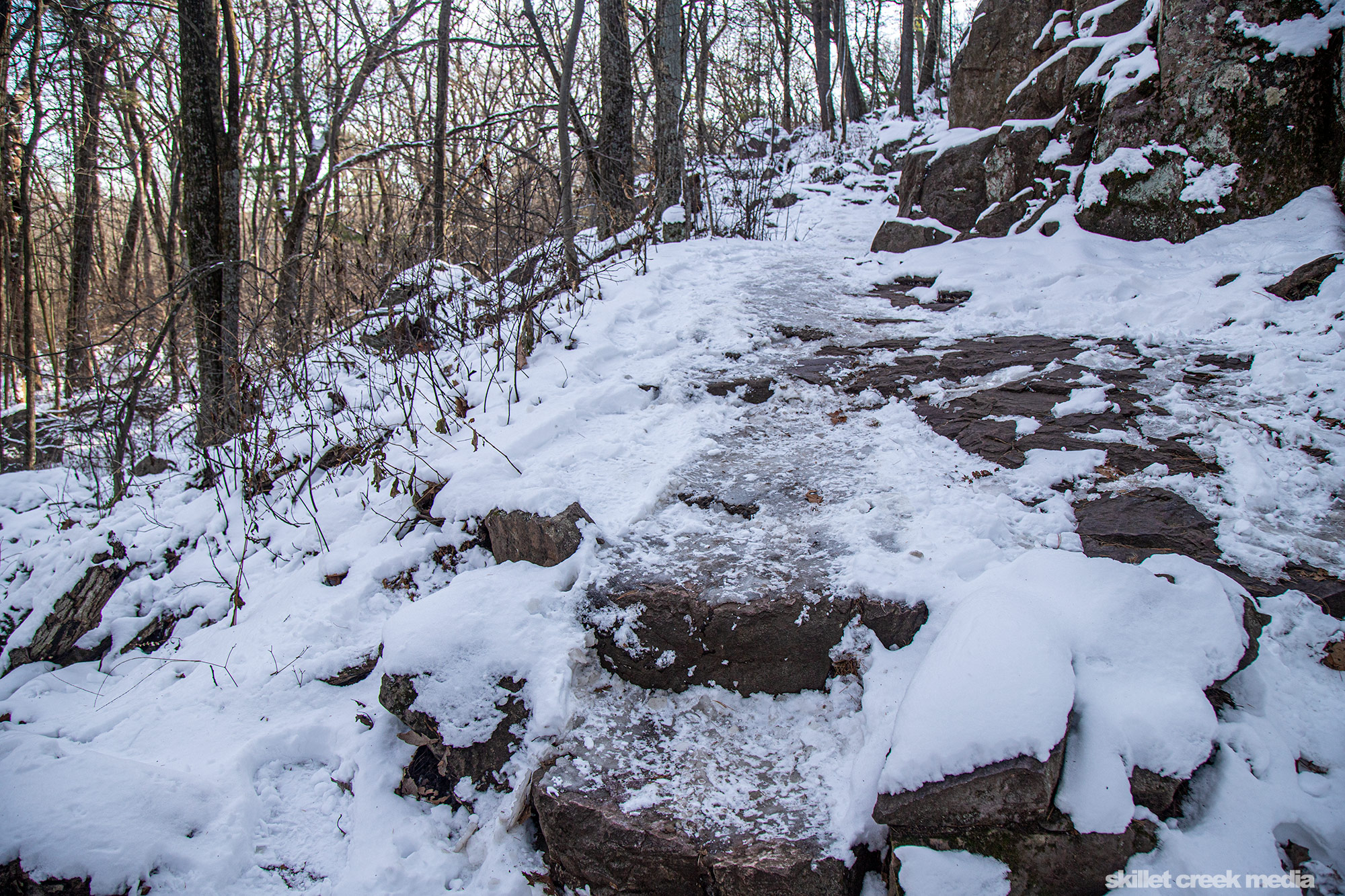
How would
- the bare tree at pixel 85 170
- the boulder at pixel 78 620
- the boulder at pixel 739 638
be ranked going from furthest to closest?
the bare tree at pixel 85 170, the boulder at pixel 78 620, the boulder at pixel 739 638

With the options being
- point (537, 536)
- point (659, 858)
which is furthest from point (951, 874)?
point (537, 536)

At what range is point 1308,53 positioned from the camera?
3.72m

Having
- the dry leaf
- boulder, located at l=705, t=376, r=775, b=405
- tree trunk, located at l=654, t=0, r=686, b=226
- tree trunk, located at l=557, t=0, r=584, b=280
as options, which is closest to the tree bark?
tree trunk, located at l=557, t=0, r=584, b=280

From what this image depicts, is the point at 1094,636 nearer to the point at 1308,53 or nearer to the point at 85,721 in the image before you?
the point at 85,721

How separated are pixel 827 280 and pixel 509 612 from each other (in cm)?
437

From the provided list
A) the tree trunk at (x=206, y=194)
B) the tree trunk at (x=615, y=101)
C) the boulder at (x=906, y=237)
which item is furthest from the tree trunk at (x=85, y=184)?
the boulder at (x=906, y=237)

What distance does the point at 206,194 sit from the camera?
4465 millimetres

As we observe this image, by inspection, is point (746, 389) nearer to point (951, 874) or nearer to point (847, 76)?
point (951, 874)

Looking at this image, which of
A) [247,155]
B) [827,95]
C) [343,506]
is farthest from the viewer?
[827,95]

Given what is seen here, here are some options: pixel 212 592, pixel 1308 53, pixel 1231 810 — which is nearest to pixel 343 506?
pixel 212 592

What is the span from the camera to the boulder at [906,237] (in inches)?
225

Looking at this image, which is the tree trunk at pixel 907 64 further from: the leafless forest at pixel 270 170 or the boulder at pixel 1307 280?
the boulder at pixel 1307 280

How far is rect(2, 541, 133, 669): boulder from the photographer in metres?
2.94

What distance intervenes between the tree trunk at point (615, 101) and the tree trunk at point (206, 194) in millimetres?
3273
